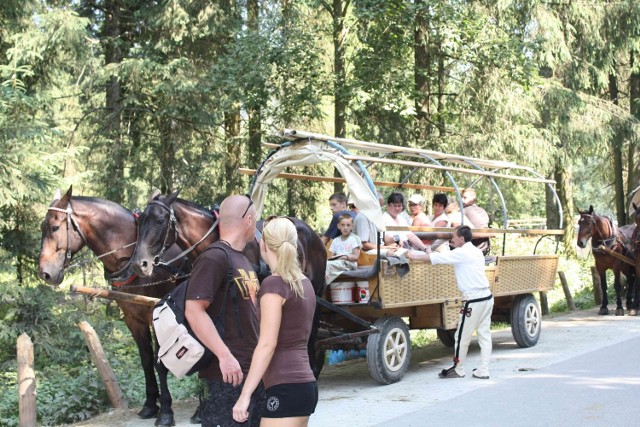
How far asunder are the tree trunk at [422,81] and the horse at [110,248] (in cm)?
1148

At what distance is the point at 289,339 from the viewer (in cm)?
446

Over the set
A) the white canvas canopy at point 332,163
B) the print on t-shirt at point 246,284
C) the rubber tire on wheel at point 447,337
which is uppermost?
the white canvas canopy at point 332,163

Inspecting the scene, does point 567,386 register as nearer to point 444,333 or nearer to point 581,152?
point 444,333

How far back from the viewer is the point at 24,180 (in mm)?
12203

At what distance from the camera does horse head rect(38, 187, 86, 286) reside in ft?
27.6

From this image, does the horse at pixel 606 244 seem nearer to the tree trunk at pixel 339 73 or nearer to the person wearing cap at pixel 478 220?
the tree trunk at pixel 339 73

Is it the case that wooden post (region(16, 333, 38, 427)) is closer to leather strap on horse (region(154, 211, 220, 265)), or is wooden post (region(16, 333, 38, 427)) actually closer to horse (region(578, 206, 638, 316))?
leather strap on horse (region(154, 211, 220, 265))

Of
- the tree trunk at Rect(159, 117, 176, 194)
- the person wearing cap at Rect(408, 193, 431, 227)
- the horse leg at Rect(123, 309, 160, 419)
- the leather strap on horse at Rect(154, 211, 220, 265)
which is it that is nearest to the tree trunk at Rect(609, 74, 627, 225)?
the tree trunk at Rect(159, 117, 176, 194)

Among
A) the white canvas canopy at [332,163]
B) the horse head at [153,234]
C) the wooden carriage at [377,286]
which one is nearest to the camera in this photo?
the horse head at [153,234]

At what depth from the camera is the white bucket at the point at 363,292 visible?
9.93 metres

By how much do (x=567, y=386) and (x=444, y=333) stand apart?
4.10m

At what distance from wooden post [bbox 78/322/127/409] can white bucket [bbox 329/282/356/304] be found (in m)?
2.81

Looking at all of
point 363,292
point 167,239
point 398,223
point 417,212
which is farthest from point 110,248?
point 417,212

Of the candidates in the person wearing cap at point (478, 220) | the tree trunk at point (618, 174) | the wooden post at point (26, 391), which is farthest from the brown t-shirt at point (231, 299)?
the tree trunk at point (618, 174)
